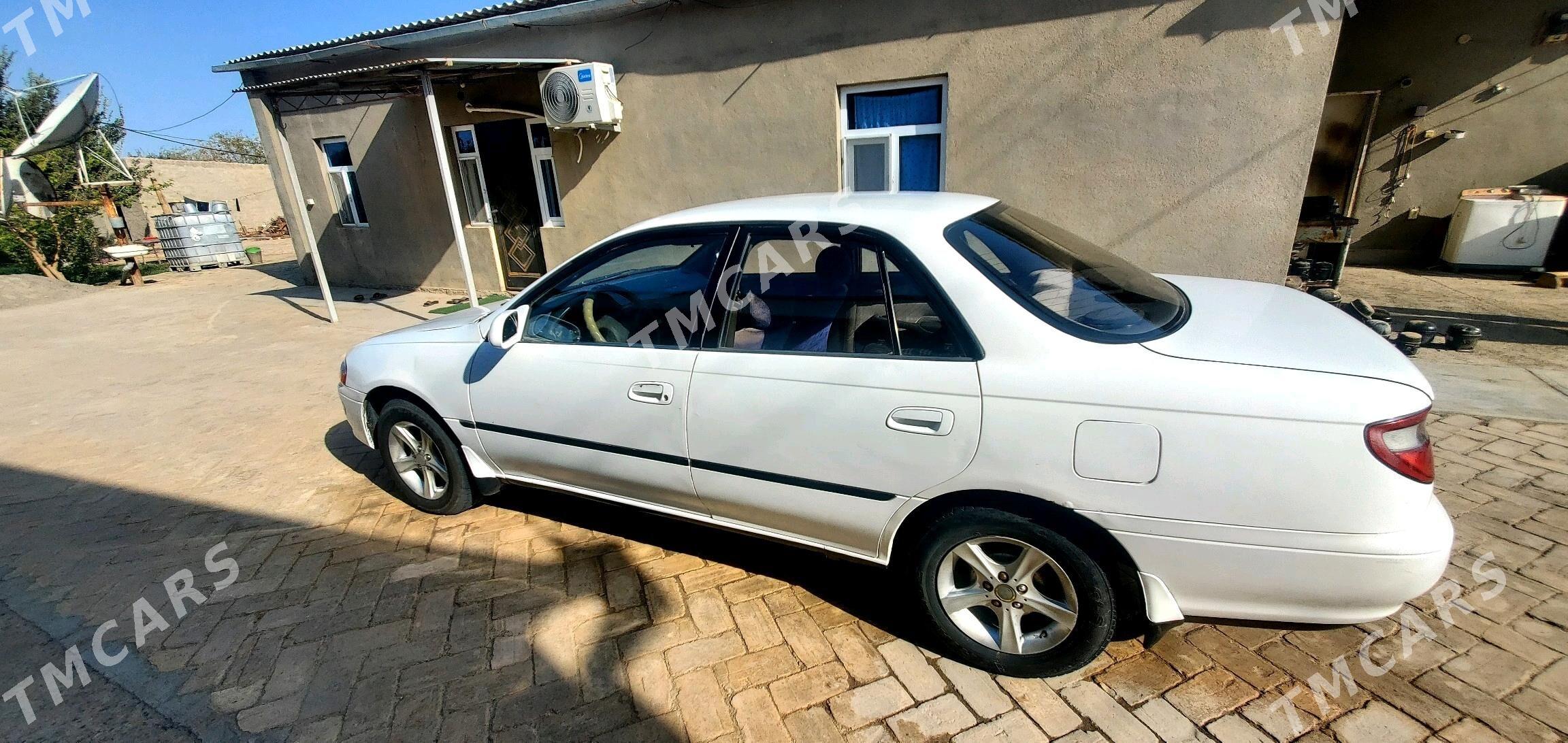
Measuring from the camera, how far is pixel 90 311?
9.96 meters

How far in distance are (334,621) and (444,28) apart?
776 centimetres

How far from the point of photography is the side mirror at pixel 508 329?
8.98 feet

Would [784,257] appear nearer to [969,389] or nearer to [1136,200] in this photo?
[969,389]

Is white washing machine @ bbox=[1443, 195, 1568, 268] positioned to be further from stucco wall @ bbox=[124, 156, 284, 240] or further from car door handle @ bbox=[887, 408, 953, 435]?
stucco wall @ bbox=[124, 156, 284, 240]

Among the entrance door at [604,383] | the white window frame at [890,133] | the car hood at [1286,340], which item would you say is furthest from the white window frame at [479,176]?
the car hood at [1286,340]

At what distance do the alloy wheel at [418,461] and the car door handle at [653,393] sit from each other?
4.72 feet

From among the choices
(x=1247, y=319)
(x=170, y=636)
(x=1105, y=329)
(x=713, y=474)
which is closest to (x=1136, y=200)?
(x=1247, y=319)

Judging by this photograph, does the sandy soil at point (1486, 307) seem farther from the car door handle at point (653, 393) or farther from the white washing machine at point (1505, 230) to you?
the car door handle at point (653, 393)

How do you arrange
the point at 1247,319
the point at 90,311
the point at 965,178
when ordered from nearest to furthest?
the point at 1247,319 < the point at 965,178 < the point at 90,311

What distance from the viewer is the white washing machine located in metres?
7.42

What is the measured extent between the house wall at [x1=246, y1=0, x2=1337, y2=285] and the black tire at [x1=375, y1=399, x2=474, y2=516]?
461cm

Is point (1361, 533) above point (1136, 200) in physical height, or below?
below

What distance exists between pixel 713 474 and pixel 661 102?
6.00 meters

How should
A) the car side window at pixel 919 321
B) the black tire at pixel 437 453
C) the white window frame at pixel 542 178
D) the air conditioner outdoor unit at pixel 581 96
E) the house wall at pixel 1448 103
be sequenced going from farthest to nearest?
the white window frame at pixel 542 178 → the house wall at pixel 1448 103 → the air conditioner outdoor unit at pixel 581 96 → the black tire at pixel 437 453 → the car side window at pixel 919 321
